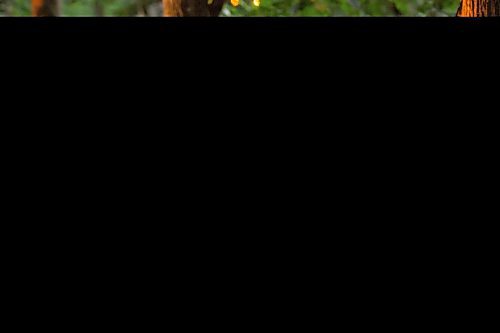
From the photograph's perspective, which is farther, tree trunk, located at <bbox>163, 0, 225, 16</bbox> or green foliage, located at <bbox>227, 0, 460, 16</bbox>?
green foliage, located at <bbox>227, 0, 460, 16</bbox>

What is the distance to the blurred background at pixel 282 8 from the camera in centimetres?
527

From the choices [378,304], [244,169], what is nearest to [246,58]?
[244,169]

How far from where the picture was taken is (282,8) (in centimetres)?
546

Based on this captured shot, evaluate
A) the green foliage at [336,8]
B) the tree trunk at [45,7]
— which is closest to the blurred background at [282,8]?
the green foliage at [336,8]

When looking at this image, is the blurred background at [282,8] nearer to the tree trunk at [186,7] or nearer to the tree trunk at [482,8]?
the tree trunk at [186,7]

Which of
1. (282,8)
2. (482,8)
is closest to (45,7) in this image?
(282,8)

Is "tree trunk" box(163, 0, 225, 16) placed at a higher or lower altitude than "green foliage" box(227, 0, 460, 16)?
lower

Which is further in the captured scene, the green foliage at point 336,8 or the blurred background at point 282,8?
the green foliage at point 336,8

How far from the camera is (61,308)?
4.60ft

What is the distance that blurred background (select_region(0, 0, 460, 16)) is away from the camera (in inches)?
208

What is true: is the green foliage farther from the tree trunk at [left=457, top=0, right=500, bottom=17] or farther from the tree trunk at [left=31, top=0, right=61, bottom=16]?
the tree trunk at [left=457, top=0, right=500, bottom=17]

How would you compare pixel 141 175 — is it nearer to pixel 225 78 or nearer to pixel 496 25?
pixel 225 78

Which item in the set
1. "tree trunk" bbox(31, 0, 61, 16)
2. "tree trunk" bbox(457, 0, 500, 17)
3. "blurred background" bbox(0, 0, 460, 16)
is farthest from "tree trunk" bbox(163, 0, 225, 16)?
"tree trunk" bbox(457, 0, 500, 17)

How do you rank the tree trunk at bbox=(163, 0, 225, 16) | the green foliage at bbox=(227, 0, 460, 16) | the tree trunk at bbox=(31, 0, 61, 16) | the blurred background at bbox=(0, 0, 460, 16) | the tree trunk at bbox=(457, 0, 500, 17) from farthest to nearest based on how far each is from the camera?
1. the green foliage at bbox=(227, 0, 460, 16)
2. the blurred background at bbox=(0, 0, 460, 16)
3. the tree trunk at bbox=(31, 0, 61, 16)
4. the tree trunk at bbox=(163, 0, 225, 16)
5. the tree trunk at bbox=(457, 0, 500, 17)
